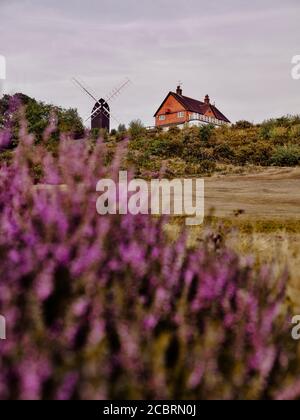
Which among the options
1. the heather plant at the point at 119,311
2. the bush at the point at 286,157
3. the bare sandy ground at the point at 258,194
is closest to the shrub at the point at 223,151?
the bush at the point at 286,157

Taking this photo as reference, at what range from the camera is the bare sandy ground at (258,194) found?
8531 millimetres

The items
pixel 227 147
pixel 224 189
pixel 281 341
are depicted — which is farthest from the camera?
pixel 227 147

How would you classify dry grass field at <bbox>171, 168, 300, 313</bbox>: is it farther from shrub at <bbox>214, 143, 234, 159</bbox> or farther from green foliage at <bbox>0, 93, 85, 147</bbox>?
shrub at <bbox>214, 143, 234, 159</bbox>

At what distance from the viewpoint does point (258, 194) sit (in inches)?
447

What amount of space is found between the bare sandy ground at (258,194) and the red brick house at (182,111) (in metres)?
50.9

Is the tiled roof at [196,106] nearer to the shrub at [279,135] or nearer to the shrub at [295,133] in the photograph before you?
the shrub at [279,135]

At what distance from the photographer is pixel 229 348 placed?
2252 mm

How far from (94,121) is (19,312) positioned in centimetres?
5035

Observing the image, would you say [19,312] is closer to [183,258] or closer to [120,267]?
[120,267]

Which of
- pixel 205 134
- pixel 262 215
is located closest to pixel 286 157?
pixel 205 134

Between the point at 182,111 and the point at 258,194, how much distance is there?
191 ft

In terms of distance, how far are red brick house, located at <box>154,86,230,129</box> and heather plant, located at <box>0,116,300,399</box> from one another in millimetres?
63880

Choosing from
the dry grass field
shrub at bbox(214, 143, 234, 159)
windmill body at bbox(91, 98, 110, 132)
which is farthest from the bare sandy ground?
windmill body at bbox(91, 98, 110, 132)
